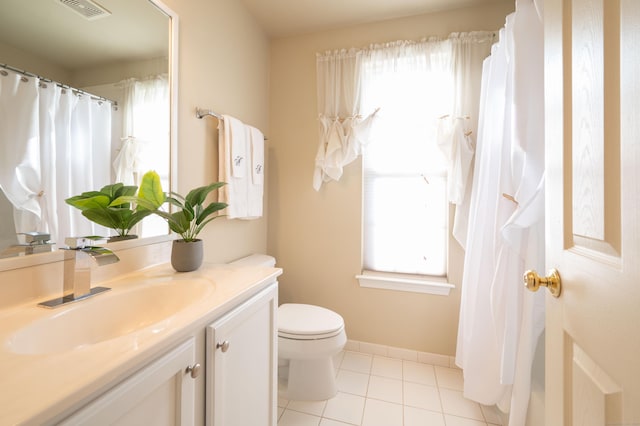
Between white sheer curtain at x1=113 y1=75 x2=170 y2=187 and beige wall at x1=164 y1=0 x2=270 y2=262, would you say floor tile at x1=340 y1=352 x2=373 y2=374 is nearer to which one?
beige wall at x1=164 y1=0 x2=270 y2=262

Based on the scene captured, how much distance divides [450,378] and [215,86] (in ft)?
7.85

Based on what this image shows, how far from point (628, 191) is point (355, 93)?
181cm

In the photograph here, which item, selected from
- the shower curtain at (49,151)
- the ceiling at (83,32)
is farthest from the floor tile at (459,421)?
the ceiling at (83,32)

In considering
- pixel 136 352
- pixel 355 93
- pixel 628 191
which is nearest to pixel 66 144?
pixel 136 352

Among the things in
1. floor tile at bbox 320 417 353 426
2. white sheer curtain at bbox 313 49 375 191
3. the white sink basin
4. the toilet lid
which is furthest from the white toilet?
white sheer curtain at bbox 313 49 375 191

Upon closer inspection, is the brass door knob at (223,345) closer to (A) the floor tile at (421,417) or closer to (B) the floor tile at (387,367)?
Result: (A) the floor tile at (421,417)

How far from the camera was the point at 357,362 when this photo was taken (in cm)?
196

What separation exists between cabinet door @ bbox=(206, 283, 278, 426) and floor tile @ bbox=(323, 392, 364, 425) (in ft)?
1.76

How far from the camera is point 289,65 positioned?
2.21 metres

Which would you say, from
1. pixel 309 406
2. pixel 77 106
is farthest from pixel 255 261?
pixel 77 106

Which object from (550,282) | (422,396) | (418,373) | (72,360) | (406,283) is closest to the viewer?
(72,360)

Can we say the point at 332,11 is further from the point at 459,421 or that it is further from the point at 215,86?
the point at 459,421

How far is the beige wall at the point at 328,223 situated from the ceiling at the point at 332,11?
6 cm

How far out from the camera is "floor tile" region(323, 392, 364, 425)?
1460 millimetres
